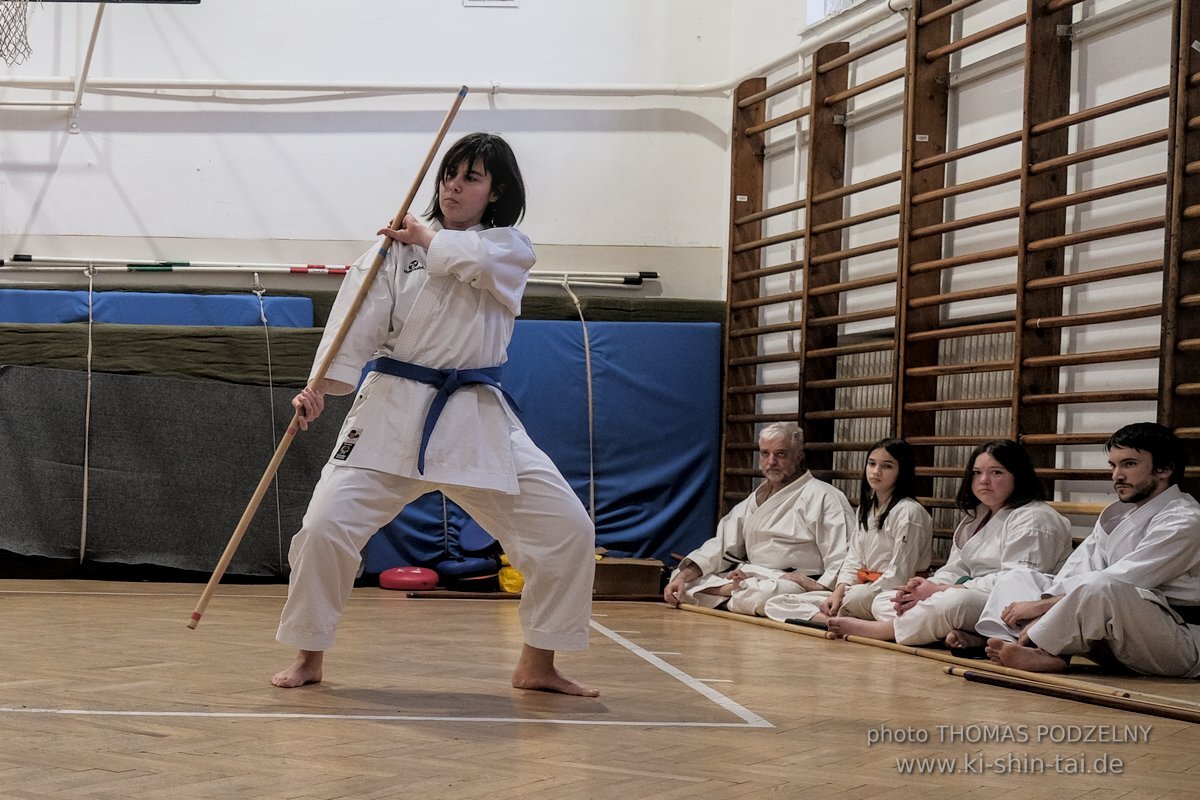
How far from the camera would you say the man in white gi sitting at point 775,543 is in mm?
5246

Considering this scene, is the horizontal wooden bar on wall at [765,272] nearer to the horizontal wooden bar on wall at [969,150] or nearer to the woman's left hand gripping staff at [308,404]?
the horizontal wooden bar on wall at [969,150]

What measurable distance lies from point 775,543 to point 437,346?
281 centimetres

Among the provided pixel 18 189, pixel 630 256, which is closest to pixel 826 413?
pixel 630 256

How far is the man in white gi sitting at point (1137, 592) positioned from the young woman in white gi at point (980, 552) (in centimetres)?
31

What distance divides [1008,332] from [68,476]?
4.16 m

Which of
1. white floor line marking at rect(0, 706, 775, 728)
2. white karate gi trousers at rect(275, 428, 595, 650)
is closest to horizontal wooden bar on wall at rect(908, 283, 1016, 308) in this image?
white karate gi trousers at rect(275, 428, 595, 650)

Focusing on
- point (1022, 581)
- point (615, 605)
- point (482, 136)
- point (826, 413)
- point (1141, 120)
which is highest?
point (1141, 120)

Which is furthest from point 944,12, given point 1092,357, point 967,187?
point 1092,357

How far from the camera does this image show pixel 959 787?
2078mm

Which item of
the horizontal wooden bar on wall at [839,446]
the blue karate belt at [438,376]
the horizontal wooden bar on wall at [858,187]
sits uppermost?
the horizontal wooden bar on wall at [858,187]

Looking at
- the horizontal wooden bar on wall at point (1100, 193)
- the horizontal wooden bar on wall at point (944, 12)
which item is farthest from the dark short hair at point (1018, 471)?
the horizontal wooden bar on wall at point (944, 12)

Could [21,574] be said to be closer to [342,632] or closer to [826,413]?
[342,632]

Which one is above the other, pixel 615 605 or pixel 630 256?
pixel 630 256

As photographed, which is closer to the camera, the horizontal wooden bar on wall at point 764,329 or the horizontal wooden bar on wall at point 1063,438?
the horizontal wooden bar on wall at point 1063,438
